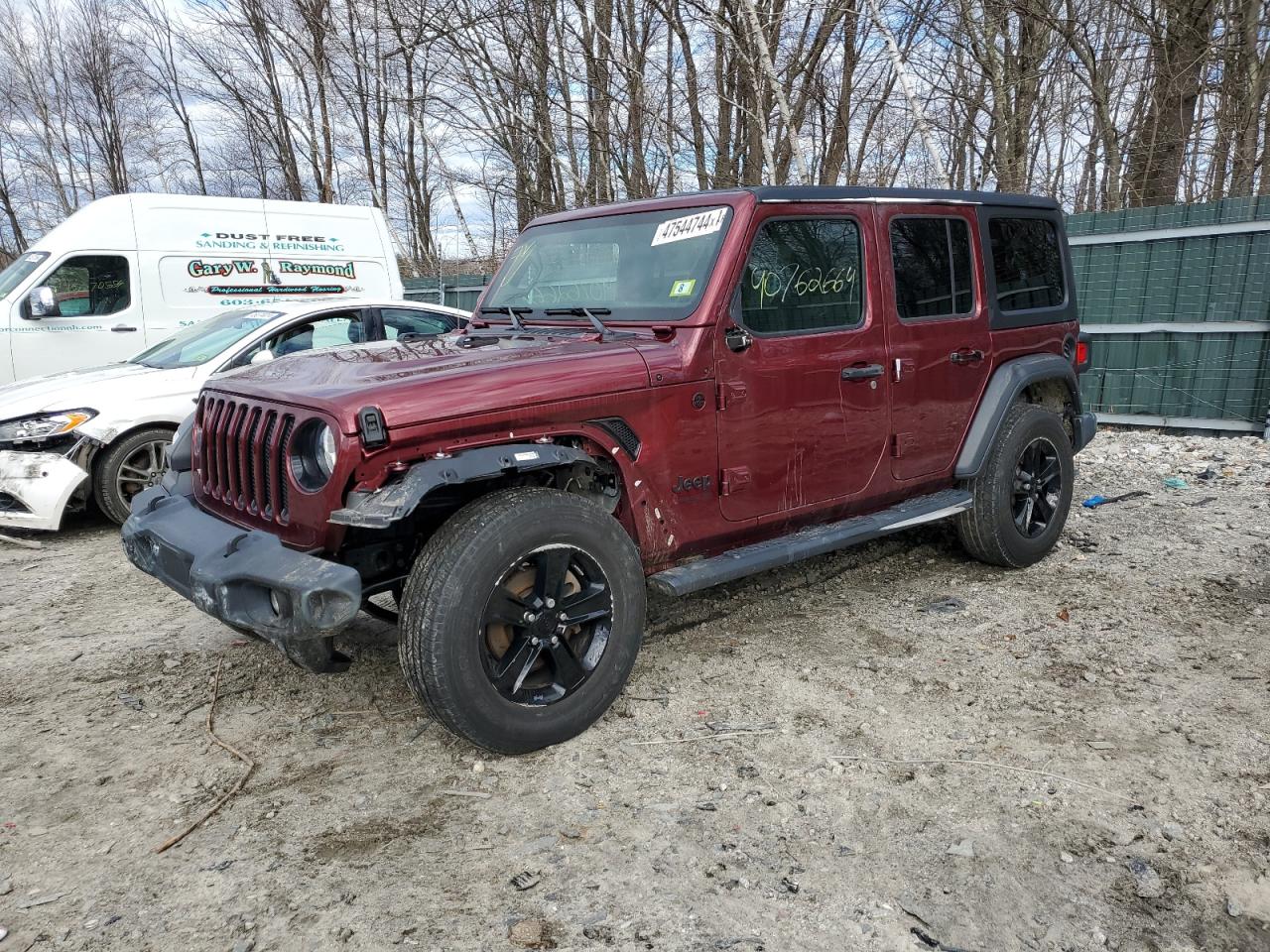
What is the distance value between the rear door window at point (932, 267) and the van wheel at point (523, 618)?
6.50 feet

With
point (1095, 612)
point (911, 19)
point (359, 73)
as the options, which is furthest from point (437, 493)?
point (359, 73)

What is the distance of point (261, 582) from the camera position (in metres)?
2.71

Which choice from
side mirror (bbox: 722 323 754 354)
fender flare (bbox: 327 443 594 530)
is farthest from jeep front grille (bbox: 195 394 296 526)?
side mirror (bbox: 722 323 754 354)

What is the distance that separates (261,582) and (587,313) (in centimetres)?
175

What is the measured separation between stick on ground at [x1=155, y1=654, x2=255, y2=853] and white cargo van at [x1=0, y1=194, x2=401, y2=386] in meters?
6.07

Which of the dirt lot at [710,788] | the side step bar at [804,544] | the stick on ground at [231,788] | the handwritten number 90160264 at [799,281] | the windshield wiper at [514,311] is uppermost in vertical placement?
the handwritten number 90160264 at [799,281]

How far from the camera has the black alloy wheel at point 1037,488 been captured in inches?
190

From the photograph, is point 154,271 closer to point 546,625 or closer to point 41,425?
point 41,425

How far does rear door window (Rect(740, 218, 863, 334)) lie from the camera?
11.9ft

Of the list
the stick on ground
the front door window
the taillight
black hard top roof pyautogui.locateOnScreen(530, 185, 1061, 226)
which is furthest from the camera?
the front door window

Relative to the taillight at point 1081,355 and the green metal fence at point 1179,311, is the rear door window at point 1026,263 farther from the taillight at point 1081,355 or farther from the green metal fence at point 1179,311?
the green metal fence at point 1179,311

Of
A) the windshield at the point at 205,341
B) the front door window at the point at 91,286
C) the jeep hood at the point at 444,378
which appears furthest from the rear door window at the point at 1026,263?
the front door window at the point at 91,286

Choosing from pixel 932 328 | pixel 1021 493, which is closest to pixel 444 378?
pixel 932 328

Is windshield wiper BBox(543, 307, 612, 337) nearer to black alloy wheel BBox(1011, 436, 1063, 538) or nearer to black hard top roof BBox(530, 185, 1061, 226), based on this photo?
black hard top roof BBox(530, 185, 1061, 226)
